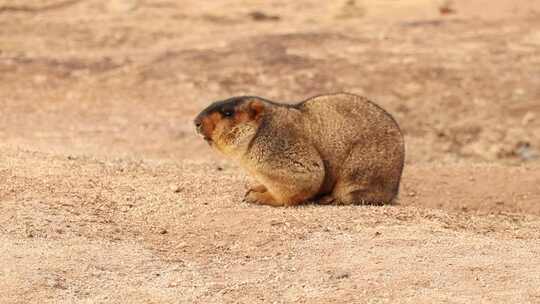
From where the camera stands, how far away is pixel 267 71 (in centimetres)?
1509

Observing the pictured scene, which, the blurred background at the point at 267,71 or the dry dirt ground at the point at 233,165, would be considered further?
the blurred background at the point at 267,71

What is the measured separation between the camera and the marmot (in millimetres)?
7582

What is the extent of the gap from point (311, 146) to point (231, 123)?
2.01 feet

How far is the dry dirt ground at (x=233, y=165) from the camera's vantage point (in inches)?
237

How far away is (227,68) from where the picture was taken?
1530 centimetres

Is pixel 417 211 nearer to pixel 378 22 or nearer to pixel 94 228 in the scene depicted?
pixel 94 228

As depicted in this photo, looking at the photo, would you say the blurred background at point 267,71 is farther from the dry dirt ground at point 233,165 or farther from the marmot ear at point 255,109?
the marmot ear at point 255,109

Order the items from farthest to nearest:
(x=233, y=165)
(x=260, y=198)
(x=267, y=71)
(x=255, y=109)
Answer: (x=267, y=71) < (x=233, y=165) < (x=260, y=198) < (x=255, y=109)

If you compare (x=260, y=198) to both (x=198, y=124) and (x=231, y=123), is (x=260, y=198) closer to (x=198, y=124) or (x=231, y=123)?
(x=231, y=123)

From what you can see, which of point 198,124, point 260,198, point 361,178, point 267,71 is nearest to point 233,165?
point 260,198

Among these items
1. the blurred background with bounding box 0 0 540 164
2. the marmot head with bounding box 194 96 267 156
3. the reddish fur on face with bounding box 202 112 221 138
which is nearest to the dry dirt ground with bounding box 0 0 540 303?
the blurred background with bounding box 0 0 540 164

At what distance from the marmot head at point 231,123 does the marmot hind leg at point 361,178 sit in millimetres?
766

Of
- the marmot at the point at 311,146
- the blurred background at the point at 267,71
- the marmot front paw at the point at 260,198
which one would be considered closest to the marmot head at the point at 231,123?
the marmot at the point at 311,146

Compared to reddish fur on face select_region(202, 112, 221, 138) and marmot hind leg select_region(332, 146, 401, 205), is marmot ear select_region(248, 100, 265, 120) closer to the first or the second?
reddish fur on face select_region(202, 112, 221, 138)
